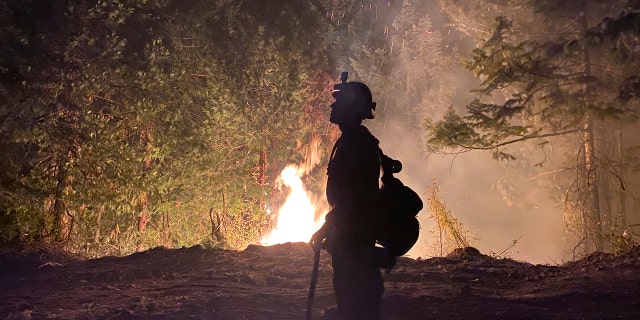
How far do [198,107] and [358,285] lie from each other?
29.6ft

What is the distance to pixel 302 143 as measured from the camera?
16016 millimetres

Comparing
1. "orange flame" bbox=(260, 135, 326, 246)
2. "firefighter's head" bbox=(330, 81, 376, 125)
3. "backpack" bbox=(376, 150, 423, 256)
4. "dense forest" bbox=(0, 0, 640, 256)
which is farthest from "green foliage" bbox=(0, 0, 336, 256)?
"backpack" bbox=(376, 150, 423, 256)

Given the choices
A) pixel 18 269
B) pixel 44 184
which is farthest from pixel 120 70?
pixel 18 269

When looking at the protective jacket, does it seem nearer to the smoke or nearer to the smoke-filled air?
the smoke-filled air

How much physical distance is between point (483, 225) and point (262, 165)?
A: 2372 centimetres

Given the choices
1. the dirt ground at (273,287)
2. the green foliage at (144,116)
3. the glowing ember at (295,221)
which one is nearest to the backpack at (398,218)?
the dirt ground at (273,287)

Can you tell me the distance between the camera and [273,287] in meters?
6.99

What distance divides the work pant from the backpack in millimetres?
164

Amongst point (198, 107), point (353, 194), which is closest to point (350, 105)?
point (353, 194)

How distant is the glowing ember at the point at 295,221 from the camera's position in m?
13.2

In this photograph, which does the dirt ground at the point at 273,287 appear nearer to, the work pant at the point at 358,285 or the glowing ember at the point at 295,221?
the work pant at the point at 358,285

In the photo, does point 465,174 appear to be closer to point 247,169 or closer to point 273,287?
point 247,169

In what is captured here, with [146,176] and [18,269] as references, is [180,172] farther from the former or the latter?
[18,269]

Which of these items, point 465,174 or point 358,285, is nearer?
point 358,285
